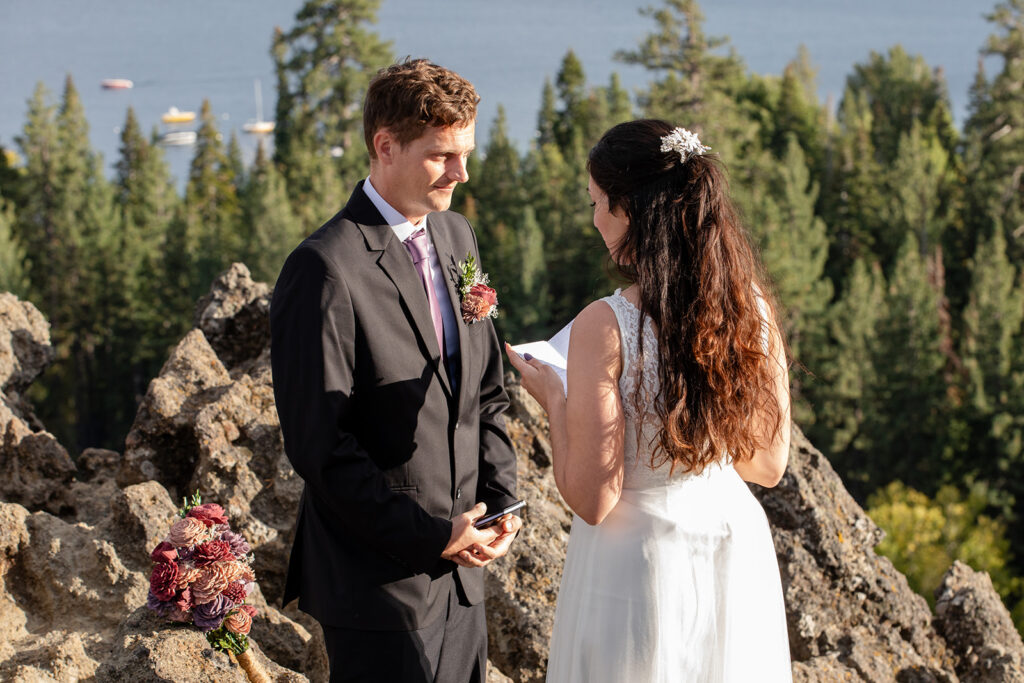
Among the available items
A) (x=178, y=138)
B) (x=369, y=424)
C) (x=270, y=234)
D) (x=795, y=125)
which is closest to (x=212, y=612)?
(x=369, y=424)

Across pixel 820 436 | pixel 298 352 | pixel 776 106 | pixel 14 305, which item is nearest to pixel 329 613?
pixel 298 352

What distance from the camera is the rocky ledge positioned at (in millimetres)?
5152

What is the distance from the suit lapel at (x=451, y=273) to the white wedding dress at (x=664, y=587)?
0.58 m

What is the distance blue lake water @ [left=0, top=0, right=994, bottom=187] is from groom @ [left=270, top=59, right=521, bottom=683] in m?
97.2

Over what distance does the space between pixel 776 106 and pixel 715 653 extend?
8803 centimetres

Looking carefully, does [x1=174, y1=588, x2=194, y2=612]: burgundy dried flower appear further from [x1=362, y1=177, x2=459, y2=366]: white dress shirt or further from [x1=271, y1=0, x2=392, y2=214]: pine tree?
[x1=271, y1=0, x2=392, y2=214]: pine tree

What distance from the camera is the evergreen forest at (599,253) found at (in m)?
51.4

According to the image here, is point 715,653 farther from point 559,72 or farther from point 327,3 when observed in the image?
point 559,72

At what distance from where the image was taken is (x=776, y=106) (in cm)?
8656

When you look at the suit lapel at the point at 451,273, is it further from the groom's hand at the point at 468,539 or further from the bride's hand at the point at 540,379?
the groom's hand at the point at 468,539

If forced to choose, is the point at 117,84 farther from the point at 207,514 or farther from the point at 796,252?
the point at 207,514

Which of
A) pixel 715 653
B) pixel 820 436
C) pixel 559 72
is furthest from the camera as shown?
pixel 559 72

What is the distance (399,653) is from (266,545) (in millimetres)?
2397

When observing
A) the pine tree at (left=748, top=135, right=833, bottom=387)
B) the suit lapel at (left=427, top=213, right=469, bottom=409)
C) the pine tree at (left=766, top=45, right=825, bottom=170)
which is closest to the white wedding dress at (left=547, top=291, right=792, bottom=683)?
the suit lapel at (left=427, top=213, right=469, bottom=409)
